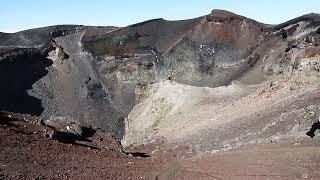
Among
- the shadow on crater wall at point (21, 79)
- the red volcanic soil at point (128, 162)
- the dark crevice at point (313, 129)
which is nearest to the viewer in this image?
the red volcanic soil at point (128, 162)

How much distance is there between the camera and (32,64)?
164 feet

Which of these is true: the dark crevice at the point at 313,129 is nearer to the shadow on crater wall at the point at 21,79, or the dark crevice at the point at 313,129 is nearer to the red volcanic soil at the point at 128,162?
the red volcanic soil at the point at 128,162

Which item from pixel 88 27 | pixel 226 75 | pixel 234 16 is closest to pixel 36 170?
pixel 226 75

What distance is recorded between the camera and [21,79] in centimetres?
4866

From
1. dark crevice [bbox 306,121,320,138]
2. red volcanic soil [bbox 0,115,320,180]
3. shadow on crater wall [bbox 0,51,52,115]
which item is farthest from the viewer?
shadow on crater wall [bbox 0,51,52,115]

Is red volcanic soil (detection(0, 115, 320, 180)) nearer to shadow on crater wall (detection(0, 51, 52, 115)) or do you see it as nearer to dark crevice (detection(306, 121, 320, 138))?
dark crevice (detection(306, 121, 320, 138))

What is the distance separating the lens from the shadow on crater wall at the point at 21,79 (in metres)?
44.7

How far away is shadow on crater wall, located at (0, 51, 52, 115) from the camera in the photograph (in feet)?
147

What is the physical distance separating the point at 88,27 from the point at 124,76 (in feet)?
28.1

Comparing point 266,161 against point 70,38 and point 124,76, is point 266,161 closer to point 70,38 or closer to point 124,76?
point 124,76

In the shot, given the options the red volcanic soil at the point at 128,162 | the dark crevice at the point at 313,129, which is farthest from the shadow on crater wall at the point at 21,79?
the dark crevice at the point at 313,129

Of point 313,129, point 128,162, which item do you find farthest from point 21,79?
point 313,129

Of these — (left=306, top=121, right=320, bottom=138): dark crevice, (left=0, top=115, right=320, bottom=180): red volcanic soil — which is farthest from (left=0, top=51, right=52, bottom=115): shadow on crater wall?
(left=306, top=121, right=320, bottom=138): dark crevice

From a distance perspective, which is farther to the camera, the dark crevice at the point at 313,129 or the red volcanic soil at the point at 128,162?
the dark crevice at the point at 313,129
